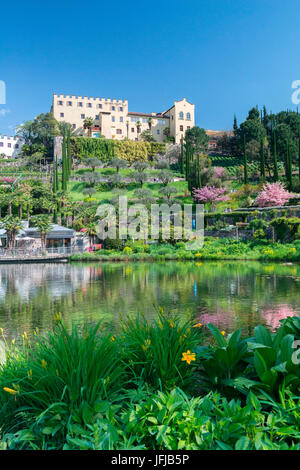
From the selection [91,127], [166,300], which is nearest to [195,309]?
[166,300]

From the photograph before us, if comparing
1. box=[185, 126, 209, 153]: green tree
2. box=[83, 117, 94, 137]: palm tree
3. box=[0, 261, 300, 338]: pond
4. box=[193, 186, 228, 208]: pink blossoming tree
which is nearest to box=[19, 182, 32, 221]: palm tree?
box=[193, 186, 228, 208]: pink blossoming tree

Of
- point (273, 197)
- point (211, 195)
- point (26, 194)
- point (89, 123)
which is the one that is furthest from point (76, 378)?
point (89, 123)

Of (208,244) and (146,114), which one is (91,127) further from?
(208,244)

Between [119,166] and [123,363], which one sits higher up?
[119,166]

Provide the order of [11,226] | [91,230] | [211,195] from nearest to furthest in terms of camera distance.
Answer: [11,226], [91,230], [211,195]

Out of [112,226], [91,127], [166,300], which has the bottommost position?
[166,300]

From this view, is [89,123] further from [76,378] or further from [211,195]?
[76,378]

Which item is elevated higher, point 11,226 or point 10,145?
point 10,145

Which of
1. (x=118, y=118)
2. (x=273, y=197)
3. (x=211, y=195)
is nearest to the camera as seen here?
(x=273, y=197)

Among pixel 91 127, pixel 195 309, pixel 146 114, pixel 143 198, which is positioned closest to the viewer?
pixel 195 309

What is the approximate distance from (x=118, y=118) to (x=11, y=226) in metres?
48.1

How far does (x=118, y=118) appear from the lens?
68.6m
